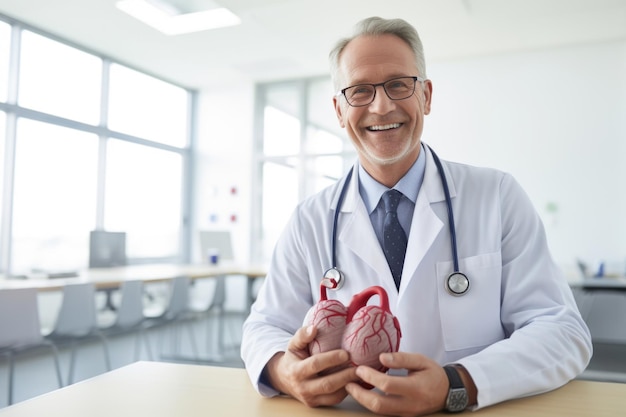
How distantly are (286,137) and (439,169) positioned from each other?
631 cm

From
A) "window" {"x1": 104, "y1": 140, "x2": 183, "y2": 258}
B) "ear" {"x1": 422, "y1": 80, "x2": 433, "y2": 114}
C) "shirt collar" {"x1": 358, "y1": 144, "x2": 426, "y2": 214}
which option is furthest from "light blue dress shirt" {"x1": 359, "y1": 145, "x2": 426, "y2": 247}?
"window" {"x1": 104, "y1": 140, "x2": 183, "y2": 258}

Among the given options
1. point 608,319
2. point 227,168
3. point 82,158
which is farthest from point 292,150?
point 608,319

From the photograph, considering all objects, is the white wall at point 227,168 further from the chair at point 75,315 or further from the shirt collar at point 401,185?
the shirt collar at point 401,185

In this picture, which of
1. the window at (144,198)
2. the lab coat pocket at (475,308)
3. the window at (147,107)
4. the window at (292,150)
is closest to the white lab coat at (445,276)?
the lab coat pocket at (475,308)

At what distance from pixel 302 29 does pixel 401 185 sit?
4.42m

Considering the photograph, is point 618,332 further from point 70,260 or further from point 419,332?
point 70,260

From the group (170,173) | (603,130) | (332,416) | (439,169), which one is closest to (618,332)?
(439,169)

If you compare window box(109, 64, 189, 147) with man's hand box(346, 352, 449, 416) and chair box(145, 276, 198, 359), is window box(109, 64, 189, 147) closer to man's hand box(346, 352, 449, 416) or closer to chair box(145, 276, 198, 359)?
chair box(145, 276, 198, 359)

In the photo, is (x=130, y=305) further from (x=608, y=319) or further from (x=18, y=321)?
(x=608, y=319)

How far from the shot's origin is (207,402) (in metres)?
0.94

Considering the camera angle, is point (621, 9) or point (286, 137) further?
point (286, 137)

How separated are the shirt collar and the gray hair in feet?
0.76

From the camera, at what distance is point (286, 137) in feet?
24.8

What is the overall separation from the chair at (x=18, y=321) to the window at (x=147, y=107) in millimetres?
3885
